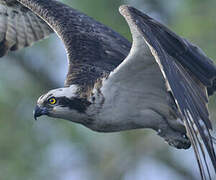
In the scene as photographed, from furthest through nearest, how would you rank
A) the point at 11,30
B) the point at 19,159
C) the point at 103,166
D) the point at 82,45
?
1. the point at 19,159
2. the point at 103,166
3. the point at 11,30
4. the point at 82,45

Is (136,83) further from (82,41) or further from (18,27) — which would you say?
(18,27)

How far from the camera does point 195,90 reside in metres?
7.96

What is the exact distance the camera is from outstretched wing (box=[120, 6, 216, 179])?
739 centimetres

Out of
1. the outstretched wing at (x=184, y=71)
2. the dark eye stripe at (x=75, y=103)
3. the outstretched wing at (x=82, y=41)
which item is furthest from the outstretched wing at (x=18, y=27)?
the outstretched wing at (x=184, y=71)

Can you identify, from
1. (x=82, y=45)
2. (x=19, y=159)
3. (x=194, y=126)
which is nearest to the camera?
(x=194, y=126)

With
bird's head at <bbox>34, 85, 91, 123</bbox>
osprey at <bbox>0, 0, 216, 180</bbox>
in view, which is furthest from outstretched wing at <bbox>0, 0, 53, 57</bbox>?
bird's head at <bbox>34, 85, 91, 123</bbox>

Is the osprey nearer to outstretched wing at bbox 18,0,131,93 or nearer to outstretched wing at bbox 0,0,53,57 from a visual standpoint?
outstretched wing at bbox 18,0,131,93

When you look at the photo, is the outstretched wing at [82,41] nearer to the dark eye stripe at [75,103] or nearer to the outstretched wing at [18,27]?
the dark eye stripe at [75,103]

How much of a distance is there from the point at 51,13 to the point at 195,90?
2762 millimetres

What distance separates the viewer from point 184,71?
8.05 metres

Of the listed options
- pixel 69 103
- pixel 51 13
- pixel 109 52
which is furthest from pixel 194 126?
pixel 51 13

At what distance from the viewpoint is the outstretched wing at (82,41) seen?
364 inches

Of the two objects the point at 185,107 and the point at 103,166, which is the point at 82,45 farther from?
the point at 103,166

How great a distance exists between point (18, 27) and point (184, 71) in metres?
3.45
